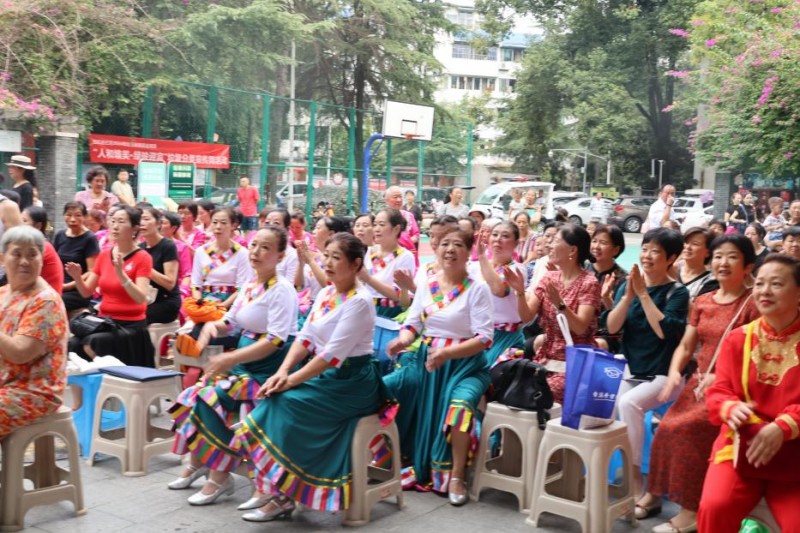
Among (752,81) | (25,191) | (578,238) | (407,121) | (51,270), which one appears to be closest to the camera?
(578,238)

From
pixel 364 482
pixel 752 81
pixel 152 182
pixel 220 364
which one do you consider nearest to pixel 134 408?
pixel 220 364

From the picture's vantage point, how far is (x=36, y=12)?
14031 mm

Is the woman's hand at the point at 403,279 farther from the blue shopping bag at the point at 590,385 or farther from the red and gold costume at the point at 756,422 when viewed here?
the red and gold costume at the point at 756,422

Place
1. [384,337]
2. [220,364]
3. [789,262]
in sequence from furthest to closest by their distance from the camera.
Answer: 1. [384,337]
2. [220,364]
3. [789,262]

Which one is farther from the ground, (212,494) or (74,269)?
(74,269)

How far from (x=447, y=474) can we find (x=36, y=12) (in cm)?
1198

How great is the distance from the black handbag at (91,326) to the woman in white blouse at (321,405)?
1980 mm

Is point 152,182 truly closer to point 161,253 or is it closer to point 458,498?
point 161,253

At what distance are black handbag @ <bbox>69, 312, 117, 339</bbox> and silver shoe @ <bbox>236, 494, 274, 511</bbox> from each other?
6.45 ft

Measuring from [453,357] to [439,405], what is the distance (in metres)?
0.32

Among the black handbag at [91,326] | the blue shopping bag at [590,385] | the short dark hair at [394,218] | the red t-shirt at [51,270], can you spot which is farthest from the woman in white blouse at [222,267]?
the blue shopping bag at [590,385]

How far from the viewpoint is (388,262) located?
21.0 ft

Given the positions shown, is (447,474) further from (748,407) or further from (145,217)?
(145,217)

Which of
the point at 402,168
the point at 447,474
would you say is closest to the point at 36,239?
the point at 447,474
